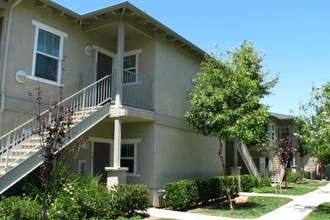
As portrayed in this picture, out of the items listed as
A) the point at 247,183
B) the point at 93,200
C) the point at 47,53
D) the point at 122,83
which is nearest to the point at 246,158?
the point at 247,183

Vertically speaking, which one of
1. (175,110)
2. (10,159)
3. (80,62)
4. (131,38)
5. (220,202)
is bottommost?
(220,202)

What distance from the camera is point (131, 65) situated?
54.8 feet

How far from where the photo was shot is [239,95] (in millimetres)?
15125

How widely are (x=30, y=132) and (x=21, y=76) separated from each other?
1987 mm

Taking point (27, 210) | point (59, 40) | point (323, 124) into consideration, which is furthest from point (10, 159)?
point (323, 124)

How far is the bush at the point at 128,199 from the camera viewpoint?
1223 cm

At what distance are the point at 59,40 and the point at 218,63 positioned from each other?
670 cm

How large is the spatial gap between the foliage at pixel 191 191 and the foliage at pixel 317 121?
184 inches

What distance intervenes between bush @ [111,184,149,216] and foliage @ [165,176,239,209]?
1596 mm

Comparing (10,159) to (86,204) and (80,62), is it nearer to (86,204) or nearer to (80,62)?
(86,204)

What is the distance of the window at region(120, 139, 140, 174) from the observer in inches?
615

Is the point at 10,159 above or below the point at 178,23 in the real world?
below

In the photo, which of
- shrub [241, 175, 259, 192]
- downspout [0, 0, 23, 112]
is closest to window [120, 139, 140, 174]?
downspout [0, 0, 23, 112]

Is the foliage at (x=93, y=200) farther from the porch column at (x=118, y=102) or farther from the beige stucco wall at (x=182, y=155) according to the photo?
the beige stucco wall at (x=182, y=155)
